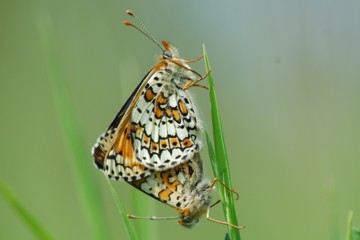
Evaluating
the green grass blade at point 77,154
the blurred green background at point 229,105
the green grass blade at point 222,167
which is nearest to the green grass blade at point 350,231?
the blurred green background at point 229,105

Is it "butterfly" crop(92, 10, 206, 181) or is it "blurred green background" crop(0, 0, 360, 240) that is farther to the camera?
"butterfly" crop(92, 10, 206, 181)

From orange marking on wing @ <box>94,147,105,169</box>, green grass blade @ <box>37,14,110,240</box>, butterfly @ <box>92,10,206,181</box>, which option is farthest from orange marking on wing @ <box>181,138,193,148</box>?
green grass blade @ <box>37,14,110,240</box>

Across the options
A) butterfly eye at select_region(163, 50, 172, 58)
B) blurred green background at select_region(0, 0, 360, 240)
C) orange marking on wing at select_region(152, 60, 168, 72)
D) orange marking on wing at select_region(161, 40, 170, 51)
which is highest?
orange marking on wing at select_region(161, 40, 170, 51)

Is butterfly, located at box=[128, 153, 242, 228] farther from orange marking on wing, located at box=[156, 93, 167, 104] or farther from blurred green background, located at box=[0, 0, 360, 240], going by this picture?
orange marking on wing, located at box=[156, 93, 167, 104]

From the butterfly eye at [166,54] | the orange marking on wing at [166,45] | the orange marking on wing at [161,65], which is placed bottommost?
the orange marking on wing at [161,65]

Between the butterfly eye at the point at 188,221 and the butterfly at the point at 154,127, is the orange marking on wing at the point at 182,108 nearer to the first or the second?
the butterfly at the point at 154,127

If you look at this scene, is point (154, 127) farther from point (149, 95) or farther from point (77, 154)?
point (77, 154)

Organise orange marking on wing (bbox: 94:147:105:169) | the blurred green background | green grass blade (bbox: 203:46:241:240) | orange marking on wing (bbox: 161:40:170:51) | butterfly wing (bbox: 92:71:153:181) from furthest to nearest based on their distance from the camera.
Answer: orange marking on wing (bbox: 161:40:170:51)
orange marking on wing (bbox: 94:147:105:169)
butterfly wing (bbox: 92:71:153:181)
the blurred green background
green grass blade (bbox: 203:46:241:240)

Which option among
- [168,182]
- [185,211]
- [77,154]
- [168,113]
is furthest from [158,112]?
[77,154]
